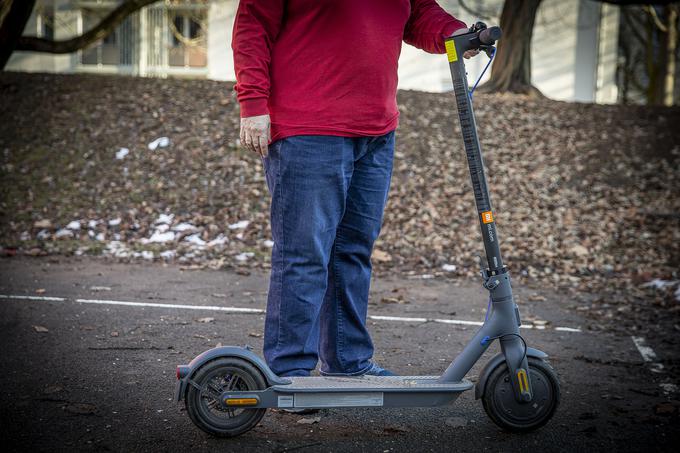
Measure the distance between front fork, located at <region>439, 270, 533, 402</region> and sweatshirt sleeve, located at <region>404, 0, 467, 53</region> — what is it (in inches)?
42.5

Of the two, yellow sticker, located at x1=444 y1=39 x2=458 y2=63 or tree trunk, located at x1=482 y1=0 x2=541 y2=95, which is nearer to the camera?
yellow sticker, located at x1=444 y1=39 x2=458 y2=63

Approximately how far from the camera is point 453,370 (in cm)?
317

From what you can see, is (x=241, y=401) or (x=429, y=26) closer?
(x=241, y=401)

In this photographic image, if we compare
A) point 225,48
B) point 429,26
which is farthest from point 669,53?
point 429,26

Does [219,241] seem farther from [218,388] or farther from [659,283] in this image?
[218,388]

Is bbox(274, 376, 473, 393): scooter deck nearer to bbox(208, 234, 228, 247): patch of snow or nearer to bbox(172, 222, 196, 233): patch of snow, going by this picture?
bbox(208, 234, 228, 247): patch of snow

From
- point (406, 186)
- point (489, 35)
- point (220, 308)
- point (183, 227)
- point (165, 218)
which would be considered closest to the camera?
point (489, 35)

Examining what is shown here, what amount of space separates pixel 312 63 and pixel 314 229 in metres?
0.71

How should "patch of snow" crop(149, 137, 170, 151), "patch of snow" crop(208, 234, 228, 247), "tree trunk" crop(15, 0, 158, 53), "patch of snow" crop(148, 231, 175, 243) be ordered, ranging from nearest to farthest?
1. "patch of snow" crop(208, 234, 228, 247)
2. "patch of snow" crop(148, 231, 175, 243)
3. "patch of snow" crop(149, 137, 170, 151)
4. "tree trunk" crop(15, 0, 158, 53)

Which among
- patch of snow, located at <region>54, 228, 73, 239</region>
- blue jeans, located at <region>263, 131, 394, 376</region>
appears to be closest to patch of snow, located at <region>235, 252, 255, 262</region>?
patch of snow, located at <region>54, 228, 73, 239</region>

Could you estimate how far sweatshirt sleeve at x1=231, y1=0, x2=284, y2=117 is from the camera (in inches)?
120

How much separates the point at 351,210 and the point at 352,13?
0.88 metres

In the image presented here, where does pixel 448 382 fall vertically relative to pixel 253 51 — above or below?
below

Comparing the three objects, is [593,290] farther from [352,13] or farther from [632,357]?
[352,13]
